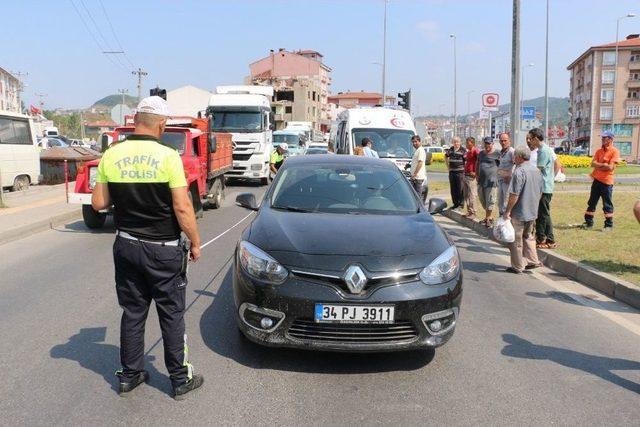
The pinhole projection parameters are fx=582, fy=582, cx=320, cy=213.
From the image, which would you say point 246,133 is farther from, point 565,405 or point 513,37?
point 565,405

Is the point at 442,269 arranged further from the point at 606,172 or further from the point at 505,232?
the point at 606,172

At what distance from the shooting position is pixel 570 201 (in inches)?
612

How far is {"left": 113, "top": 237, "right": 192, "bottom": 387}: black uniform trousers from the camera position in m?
3.58

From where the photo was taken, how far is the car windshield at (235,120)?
21.8m

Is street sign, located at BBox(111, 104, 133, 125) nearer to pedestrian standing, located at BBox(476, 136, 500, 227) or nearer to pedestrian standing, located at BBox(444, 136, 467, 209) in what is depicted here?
pedestrian standing, located at BBox(444, 136, 467, 209)

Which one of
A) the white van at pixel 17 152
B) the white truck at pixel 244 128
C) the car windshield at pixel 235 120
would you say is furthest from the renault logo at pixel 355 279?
the car windshield at pixel 235 120

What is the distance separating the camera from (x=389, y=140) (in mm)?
16500

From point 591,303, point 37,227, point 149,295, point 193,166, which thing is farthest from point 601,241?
point 37,227

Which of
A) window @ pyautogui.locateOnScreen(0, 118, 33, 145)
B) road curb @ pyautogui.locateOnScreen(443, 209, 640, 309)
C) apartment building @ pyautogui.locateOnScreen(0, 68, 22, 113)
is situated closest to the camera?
road curb @ pyautogui.locateOnScreen(443, 209, 640, 309)

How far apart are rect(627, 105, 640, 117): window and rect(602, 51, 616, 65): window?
750 cm

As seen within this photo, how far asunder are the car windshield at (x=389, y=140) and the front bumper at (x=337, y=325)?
40.3 ft

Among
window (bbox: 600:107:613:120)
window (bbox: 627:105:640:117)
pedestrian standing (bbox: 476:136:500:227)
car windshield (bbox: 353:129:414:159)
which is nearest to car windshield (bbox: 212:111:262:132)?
car windshield (bbox: 353:129:414:159)

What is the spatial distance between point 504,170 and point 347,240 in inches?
250

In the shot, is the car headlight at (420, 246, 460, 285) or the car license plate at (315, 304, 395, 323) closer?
the car license plate at (315, 304, 395, 323)
